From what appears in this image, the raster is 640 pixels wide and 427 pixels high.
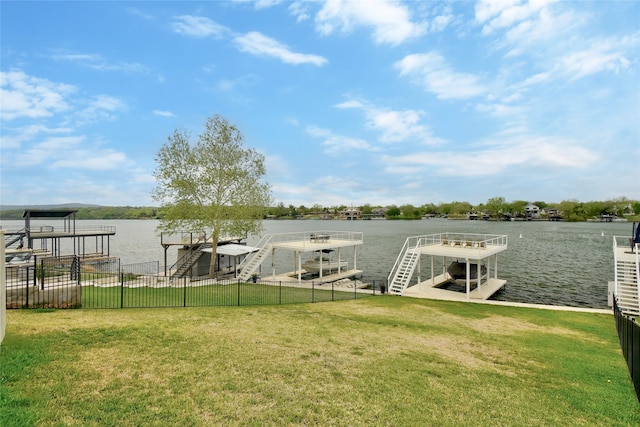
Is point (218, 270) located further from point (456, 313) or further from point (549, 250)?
point (549, 250)

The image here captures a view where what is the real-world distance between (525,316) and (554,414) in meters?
11.0

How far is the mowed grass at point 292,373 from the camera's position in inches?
238

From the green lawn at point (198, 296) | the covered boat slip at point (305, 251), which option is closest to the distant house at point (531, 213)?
the covered boat slip at point (305, 251)

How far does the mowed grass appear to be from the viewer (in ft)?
19.8

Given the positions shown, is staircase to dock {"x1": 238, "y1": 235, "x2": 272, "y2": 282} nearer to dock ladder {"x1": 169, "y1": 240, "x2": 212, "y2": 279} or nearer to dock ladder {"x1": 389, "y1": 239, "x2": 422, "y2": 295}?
dock ladder {"x1": 169, "y1": 240, "x2": 212, "y2": 279}

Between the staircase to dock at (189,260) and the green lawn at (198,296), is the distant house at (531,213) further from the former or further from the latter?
the staircase to dock at (189,260)

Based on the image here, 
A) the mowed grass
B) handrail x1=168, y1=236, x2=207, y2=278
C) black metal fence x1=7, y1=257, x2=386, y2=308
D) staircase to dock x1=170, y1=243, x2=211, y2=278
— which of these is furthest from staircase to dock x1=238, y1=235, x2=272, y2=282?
the mowed grass

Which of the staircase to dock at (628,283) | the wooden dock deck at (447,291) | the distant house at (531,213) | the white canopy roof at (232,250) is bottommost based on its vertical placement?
the wooden dock deck at (447,291)

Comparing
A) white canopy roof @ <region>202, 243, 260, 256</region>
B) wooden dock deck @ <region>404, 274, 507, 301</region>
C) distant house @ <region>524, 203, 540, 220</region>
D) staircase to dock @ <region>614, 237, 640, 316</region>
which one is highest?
distant house @ <region>524, 203, 540, 220</region>

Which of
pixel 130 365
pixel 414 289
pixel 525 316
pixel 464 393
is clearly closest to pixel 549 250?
pixel 414 289

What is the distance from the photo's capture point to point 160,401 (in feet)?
20.4

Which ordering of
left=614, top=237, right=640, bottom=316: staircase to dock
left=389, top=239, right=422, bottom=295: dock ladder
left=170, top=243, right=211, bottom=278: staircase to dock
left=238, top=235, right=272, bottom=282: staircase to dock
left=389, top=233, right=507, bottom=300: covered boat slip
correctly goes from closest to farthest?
left=614, top=237, right=640, bottom=316: staircase to dock → left=389, top=239, right=422, bottom=295: dock ladder → left=389, top=233, right=507, bottom=300: covered boat slip → left=238, top=235, right=272, bottom=282: staircase to dock → left=170, top=243, right=211, bottom=278: staircase to dock

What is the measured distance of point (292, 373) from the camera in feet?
25.4

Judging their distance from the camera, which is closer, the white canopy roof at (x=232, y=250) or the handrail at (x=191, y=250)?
the white canopy roof at (x=232, y=250)
